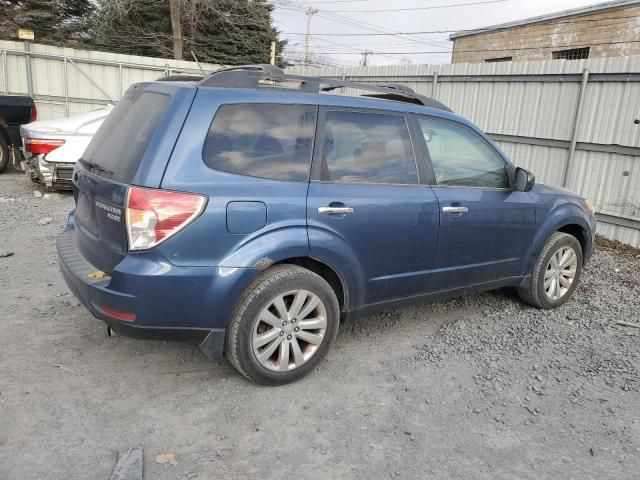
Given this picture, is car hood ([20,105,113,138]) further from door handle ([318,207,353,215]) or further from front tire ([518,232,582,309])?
front tire ([518,232,582,309])

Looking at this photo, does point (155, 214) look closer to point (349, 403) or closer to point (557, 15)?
point (349, 403)

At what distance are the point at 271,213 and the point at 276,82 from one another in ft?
3.00

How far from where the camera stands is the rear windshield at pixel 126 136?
2977 millimetres

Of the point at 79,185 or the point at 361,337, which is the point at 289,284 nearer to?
the point at 361,337

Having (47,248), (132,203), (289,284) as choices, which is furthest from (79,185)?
(47,248)

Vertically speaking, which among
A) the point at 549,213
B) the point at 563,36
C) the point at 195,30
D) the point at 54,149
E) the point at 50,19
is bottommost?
the point at 54,149

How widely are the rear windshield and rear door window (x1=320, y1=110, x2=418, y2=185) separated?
3.39ft

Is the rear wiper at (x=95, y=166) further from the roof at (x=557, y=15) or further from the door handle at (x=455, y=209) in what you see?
the roof at (x=557, y=15)

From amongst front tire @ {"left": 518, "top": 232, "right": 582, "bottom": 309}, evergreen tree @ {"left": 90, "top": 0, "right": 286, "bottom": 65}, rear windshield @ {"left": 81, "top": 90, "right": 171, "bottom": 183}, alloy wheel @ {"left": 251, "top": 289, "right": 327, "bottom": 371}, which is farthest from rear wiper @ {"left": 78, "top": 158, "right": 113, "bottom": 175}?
evergreen tree @ {"left": 90, "top": 0, "right": 286, "bottom": 65}

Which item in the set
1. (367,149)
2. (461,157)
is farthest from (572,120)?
(367,149)

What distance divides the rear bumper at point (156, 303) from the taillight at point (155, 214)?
0.14 metres

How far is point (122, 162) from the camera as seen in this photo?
10.00ft

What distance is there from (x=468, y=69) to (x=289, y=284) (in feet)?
24.6

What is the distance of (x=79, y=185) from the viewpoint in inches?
137
